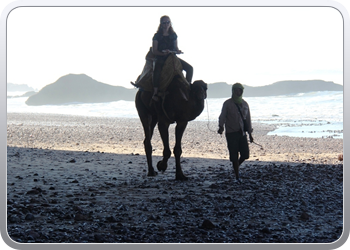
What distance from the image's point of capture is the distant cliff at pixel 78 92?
42.8 metres

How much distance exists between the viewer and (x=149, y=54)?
27.8 ft

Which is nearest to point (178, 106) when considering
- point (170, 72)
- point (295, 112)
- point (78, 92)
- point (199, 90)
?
point (199, 90)

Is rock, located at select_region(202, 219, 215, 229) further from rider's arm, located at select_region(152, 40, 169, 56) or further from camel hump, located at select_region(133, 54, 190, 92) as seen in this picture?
rider's arm, located at select_region(152, 40, 169, 56)

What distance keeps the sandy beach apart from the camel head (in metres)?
1.49

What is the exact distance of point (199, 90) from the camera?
25.6 ft

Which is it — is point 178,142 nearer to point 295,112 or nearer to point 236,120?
point 236,120

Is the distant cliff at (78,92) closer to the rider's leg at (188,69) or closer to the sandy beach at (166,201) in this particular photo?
the sandy beach at (166,201)

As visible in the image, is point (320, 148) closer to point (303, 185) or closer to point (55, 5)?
point (303, 185)

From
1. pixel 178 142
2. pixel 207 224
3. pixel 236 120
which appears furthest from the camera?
pixel 178 142

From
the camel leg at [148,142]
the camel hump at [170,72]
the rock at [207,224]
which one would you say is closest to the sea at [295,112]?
the camel leg at [148,142]

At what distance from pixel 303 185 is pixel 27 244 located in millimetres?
4919

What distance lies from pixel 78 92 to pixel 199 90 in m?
39.6

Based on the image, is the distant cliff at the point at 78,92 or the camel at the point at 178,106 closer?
the camel at the point at 178,106

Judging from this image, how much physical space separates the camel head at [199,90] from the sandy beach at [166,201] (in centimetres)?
149
